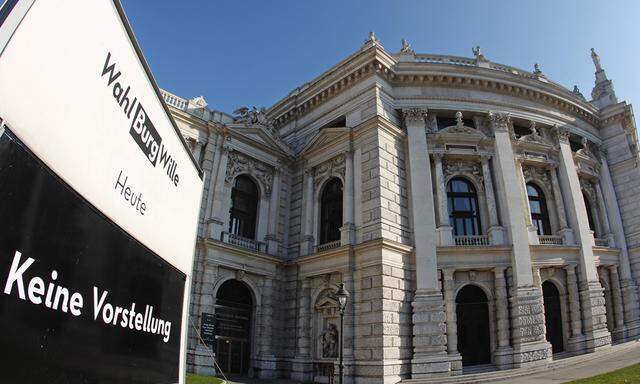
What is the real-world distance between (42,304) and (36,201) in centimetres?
59

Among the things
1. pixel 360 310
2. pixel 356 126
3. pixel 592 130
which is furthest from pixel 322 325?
pixel 592 130

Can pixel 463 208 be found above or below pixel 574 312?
above

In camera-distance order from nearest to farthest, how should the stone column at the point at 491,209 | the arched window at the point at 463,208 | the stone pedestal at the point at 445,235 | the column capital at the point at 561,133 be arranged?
the stone pedestal at the point at 445,235 → the stone column at the point at 491,209 → the arched window at the point at 463,208 → the column capital at the point at 561,133

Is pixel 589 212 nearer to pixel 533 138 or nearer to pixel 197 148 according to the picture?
pixel 533 138

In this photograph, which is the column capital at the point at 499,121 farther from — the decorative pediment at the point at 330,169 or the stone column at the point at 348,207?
the decorative pediment at the point at 330,169

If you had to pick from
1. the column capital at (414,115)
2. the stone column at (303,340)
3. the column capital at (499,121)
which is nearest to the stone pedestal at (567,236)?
the column capital at (499,121)

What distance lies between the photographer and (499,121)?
23703 mm

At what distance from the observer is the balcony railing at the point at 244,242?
20.9 m

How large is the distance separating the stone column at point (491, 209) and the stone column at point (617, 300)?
320 inches

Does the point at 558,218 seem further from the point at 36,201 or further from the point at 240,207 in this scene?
the point at 36,201

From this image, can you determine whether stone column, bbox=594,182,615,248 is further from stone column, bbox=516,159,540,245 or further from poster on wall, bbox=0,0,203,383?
poster on wall, bbox=0,0,203,383

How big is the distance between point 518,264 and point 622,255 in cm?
917

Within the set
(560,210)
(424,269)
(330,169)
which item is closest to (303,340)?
(424,269)

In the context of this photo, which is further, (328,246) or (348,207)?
(328,246)
